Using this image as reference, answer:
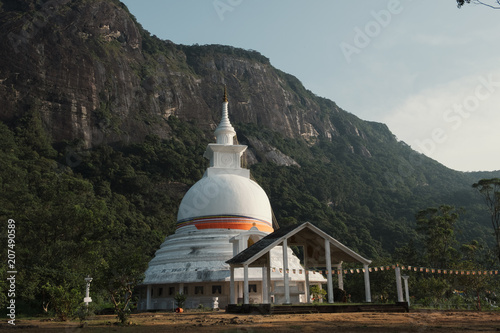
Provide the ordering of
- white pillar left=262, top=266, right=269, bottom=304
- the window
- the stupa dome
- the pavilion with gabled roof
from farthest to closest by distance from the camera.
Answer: the stupa dome
the window
white pillar left=262, top=266, right=269, bottom=304
the pavilion with gabled roof

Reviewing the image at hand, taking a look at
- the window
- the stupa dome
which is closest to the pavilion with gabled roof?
the window

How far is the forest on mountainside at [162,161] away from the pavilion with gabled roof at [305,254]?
26.8ft

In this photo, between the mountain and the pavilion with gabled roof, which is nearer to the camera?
the pavilion with gabled roof

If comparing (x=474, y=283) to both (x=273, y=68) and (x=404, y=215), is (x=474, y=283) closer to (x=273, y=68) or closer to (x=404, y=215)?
(x=404, y=215)

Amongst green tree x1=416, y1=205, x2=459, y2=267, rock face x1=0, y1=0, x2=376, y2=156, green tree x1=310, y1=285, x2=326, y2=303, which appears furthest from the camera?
rock face x1=0, y1=0, x2=376, y2=156

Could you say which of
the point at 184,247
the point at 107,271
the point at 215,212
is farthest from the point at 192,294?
the point at 107,271

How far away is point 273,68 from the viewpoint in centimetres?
13862

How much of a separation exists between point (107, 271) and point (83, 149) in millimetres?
Answer: 63500

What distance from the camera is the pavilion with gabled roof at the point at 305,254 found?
66.1 ft

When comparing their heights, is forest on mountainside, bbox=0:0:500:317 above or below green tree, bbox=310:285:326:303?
above

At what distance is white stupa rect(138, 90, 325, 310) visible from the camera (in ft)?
85.6

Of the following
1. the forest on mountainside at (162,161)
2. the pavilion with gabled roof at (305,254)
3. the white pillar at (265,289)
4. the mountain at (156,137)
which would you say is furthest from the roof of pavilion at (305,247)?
the mountain at (156,137)

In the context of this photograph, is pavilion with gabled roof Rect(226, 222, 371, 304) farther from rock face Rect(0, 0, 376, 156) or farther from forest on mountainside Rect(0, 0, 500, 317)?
rock face Rect(0, 0, 376, 156)

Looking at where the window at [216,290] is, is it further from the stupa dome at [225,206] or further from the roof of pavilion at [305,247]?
the roof of pavilion at [305,247]
